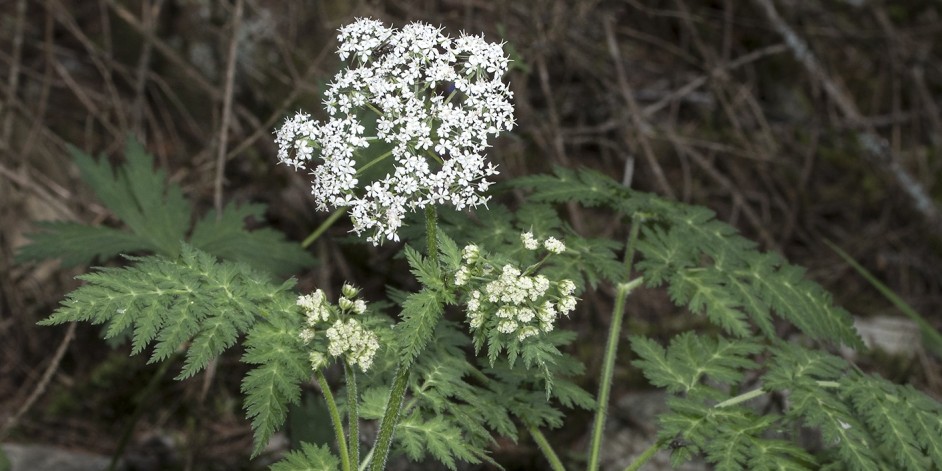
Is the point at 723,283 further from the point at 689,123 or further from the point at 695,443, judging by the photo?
the point at 689,123

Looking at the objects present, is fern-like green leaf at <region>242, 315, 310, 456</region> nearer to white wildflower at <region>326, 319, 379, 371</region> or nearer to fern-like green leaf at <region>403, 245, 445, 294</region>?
white wildflower at <region>326, 319, 379, 371</region>

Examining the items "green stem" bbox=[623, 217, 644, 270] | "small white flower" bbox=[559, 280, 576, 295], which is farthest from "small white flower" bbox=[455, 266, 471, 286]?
"green stem" bbox=[623, 217, 644, 270]

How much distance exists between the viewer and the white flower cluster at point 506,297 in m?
2.37

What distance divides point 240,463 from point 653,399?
2.54m

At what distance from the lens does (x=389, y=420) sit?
2674 millimetres

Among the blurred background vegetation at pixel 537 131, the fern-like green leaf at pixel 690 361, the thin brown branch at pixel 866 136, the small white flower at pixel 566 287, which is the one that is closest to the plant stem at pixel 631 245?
the fern-like green leaf at pixel 690 361

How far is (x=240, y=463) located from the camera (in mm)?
4848

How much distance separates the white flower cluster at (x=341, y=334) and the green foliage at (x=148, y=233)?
1657 mm

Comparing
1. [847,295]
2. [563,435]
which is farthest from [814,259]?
[563,435]

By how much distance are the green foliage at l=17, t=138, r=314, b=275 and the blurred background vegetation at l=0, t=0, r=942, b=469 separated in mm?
600

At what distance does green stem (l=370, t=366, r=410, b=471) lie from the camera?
2.65 meters

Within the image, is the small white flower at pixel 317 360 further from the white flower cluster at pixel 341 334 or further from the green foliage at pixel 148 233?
the green foliage at pixel 148 233

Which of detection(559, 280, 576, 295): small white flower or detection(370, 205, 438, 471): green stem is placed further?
detection(370, 205, 438, 471): green stem

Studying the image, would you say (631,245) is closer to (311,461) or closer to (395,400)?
(395,400)
